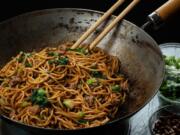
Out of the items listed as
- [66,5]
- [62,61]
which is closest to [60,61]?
[62,61]

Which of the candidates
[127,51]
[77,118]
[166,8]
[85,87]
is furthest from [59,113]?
[166,8]

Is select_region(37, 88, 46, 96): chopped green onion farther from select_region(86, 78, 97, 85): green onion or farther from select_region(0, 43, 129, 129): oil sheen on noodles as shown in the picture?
select_region(86, 78, 97, 85): green onion

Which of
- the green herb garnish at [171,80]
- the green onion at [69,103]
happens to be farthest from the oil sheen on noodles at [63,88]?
the green herb garnish at [171,80]

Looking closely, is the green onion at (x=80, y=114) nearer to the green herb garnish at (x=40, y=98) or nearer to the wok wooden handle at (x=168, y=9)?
the green herb garnish at (x=40, y=98)

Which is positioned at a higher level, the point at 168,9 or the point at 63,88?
the point at 168,9

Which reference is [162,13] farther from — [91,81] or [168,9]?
[91,81]

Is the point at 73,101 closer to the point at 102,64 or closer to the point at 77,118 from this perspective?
the point at 77,118

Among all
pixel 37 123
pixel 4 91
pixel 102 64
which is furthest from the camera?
pixel 102 64
